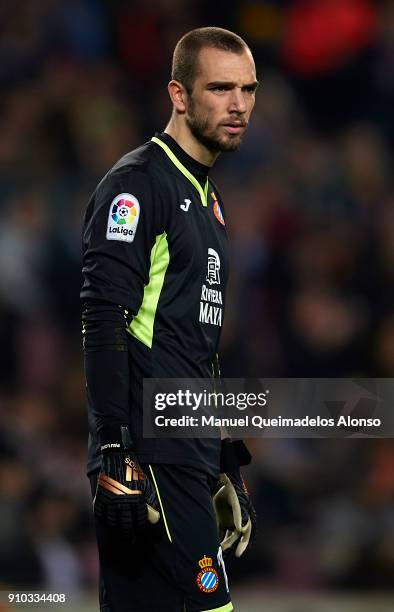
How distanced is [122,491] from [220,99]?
44.1 inches

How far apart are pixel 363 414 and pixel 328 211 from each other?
3.37 meters

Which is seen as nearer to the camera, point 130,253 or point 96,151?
point 130,253

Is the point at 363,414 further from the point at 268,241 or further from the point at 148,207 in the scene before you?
the point at 268,241

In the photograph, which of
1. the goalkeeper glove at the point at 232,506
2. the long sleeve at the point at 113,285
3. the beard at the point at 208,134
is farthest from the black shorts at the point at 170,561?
the beard at the point at 208,134

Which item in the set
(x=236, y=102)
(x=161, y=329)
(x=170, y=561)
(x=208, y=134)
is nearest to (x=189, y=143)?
(x=208, y=134)

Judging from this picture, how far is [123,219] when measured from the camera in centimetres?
322

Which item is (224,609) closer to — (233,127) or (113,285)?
(113,285)

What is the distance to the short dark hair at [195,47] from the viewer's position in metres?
3.47

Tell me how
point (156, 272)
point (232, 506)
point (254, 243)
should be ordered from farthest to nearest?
point (254, 243) → point (232, 506) → point (156, 272)

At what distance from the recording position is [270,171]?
7.77 meters

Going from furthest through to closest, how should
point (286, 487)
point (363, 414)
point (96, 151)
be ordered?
point (96, 151) → point (286, 487) → point (363, 414)

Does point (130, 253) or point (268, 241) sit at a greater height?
point (268, 241)

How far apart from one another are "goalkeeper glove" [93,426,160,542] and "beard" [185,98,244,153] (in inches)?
34.0

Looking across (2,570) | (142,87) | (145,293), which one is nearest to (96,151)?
(142,87)
